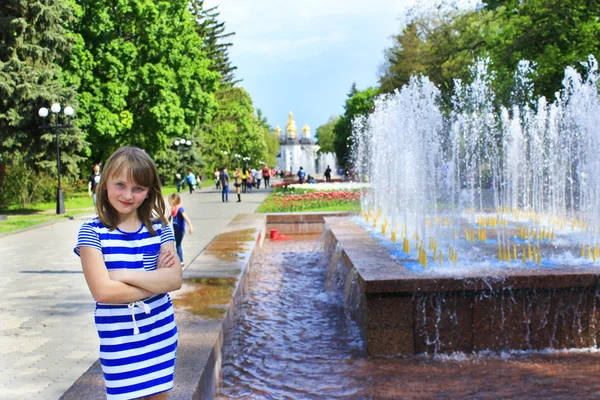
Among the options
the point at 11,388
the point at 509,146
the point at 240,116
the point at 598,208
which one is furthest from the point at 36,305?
the point at 240,116

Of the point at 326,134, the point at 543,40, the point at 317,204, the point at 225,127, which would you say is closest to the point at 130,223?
the point at 317,204

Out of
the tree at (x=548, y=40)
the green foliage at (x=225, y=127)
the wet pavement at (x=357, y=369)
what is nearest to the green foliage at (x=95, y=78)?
the green foliage at (x=225, y=127)

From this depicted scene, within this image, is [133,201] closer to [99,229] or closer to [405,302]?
[99,229]

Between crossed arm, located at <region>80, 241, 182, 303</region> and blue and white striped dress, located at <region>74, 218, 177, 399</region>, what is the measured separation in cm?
4

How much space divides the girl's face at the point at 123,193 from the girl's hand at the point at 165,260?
0.69 ft

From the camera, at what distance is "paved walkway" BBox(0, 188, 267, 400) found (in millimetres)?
4406

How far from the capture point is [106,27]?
27.7 meters

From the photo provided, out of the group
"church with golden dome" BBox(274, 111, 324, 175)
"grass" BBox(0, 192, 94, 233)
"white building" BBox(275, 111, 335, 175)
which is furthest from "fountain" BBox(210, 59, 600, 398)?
"white building" BBox(275, 111, 335, 175)

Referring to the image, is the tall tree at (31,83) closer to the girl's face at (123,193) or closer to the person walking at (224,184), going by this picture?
the person walking at (224,184)

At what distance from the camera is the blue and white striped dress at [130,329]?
242 centimetres

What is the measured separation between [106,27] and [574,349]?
26012 mm

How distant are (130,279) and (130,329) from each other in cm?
20

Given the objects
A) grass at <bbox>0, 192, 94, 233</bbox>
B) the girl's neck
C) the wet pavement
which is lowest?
the wet pavement

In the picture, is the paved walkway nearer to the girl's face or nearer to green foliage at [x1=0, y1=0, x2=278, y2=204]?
the girl's face
